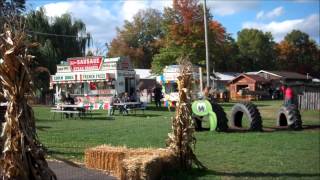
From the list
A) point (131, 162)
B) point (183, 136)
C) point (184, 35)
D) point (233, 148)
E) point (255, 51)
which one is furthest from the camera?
point (255, 51)

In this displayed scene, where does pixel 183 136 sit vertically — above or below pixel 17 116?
below

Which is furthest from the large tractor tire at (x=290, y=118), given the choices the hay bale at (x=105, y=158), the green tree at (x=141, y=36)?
the green tree at (x=141, y=36)

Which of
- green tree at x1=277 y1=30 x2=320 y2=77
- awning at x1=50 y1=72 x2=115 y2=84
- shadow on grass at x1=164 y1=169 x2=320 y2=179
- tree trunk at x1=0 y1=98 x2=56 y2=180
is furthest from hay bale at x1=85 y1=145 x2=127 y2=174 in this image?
green tree at x1=277 y1=30 x2=320 y2=77

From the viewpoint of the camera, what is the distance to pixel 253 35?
97.8m

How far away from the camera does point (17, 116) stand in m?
4.89

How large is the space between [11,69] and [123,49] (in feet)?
267

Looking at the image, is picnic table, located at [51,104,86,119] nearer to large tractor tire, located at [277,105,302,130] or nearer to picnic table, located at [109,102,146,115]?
picnic table, located at [109,102,146,115]

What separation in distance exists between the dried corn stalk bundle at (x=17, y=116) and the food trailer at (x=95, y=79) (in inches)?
1204

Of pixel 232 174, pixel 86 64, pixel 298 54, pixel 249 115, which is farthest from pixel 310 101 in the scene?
pixel 298 54

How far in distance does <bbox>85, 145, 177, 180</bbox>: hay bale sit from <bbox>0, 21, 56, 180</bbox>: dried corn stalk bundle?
10.5 ft

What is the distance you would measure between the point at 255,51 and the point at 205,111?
267 feet

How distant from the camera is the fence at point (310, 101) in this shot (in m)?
33.7

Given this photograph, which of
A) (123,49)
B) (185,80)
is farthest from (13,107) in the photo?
(123,49)

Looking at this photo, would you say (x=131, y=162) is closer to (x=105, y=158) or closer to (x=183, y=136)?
(x=105, y=158)
